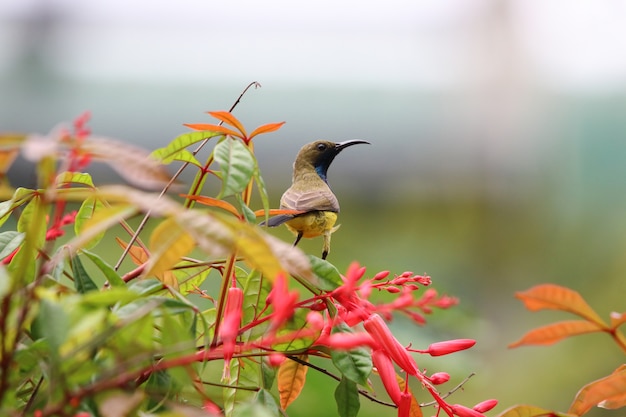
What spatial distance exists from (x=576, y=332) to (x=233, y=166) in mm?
227

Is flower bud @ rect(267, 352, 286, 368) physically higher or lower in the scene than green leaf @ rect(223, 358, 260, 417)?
higher

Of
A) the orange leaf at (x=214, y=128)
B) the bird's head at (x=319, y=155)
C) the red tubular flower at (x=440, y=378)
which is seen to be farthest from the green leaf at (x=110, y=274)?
the bird's head at (x=319, y=155)

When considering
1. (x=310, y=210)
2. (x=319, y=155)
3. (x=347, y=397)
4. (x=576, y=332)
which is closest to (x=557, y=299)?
(x=576, y=332)

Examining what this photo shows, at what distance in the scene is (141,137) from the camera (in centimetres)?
388

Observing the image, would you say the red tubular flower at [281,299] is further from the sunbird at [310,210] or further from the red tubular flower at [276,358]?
the sunbird at [310,210]

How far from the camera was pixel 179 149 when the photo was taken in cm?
47

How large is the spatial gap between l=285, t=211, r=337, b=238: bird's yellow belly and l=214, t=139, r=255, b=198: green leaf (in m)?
0.35

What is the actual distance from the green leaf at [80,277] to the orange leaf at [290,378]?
0.17 metres

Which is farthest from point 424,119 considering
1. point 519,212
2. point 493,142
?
point 519,212

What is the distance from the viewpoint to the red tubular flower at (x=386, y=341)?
0.47m

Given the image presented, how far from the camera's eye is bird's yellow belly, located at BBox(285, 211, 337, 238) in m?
0.78

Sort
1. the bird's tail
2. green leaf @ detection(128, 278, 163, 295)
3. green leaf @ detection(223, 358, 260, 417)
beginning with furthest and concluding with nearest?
1. the bird's tail
2. green leaf @ detection(223, 358, 260, 417)
3. green leaf @ detection(128, 278, 163, 295)

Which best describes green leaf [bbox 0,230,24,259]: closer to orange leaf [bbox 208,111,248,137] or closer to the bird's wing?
orange leaf [bbox 208,111,248,137]

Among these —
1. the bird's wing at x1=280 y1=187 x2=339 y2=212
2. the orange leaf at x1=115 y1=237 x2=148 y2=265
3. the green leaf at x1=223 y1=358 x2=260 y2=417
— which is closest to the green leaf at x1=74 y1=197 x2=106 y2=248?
the orange leaf at x1=115 y1=237 x2=148 y2=265
